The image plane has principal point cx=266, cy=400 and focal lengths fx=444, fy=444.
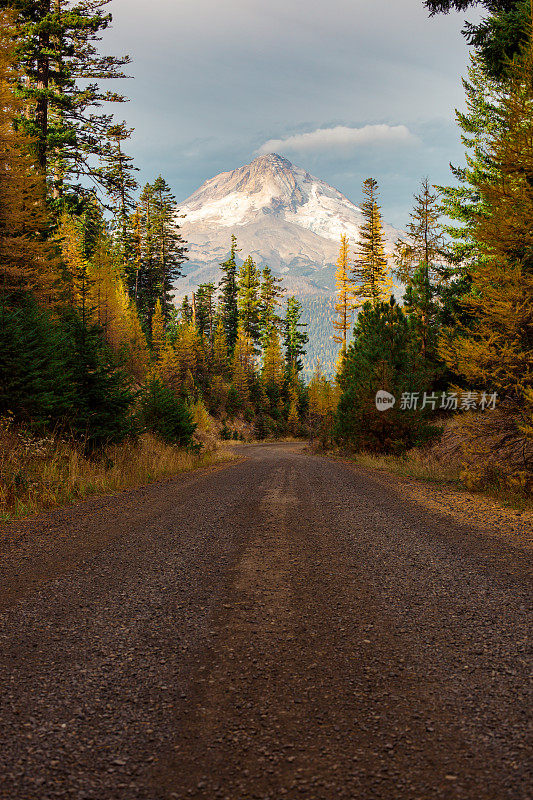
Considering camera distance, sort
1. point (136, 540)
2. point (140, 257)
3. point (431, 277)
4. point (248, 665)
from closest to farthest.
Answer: point (248, 665) < point (136, 540) < point (431, 277) < point (140, 257)

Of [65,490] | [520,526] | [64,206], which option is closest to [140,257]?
[64,206]

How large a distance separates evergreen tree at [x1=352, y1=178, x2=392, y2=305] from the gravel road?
146ft

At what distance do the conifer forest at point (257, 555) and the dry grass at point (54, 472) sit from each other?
0.18 ft

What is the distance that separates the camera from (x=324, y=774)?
5.98ft

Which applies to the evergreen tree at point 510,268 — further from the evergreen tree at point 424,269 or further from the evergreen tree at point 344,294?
the evergreen tree at point 344,294

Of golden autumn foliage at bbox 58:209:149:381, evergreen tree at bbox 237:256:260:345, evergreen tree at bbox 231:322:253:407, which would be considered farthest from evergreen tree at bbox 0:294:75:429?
evergreen tree at bbox 237:256:260:345

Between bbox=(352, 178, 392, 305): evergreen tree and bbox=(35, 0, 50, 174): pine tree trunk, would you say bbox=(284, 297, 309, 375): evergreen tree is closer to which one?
bbox=(352, 178, 392, 305): evergreen tree

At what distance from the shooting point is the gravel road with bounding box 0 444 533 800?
72.1 inches

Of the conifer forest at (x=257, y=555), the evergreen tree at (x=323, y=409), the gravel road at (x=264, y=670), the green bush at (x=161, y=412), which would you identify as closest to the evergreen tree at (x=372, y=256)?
the evergreen tree at (x=323, y=409)

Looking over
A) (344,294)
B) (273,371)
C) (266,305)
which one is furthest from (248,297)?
(344,294)

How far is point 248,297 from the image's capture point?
208 ft

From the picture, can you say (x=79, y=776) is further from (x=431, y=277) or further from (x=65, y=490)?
(x=431, y=277)

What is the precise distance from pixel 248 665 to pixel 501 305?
8.55 meters

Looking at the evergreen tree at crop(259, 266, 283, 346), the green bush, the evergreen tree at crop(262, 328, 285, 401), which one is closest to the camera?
the green bush
